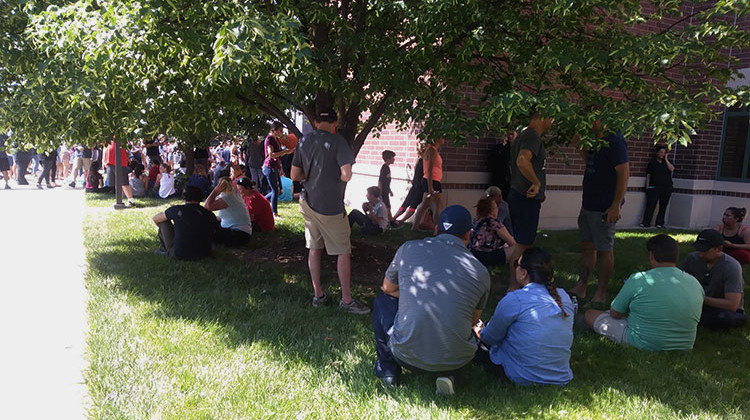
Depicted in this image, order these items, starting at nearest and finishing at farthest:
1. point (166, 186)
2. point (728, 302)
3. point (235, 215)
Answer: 1. point (728, 302)
2. point (235, 215)
3. point (166, 186)

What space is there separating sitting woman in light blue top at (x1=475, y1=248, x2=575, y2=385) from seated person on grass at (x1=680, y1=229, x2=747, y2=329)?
6.59 ft

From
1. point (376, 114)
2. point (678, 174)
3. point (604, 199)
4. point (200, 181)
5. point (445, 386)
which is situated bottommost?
point (445, 386)

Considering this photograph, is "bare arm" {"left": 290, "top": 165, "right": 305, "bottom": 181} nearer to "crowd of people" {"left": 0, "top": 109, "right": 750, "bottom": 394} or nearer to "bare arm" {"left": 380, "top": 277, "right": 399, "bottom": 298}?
"crowd of people" {"left": 0, "top": 109, "right": 750, "bottom": 394}

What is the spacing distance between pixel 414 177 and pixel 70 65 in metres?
6.12

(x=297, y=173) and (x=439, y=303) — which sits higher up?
(x=297, y=173)

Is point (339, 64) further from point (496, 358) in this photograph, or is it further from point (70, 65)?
point (496, 358)

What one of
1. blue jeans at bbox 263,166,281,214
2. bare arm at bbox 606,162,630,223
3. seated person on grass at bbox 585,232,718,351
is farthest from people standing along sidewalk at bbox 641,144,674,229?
seated person on grass at bbox 585,232,718,351

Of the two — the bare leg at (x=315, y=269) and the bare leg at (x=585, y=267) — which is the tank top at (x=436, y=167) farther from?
the bare leg at (x=315, y=269)

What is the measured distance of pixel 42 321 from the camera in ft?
14.7

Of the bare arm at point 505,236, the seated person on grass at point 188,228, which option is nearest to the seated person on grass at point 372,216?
the seated person on grass at point 188,228

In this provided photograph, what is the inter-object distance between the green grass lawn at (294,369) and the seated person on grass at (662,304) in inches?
5.4

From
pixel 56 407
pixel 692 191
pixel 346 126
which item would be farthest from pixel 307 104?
pixel 692 191

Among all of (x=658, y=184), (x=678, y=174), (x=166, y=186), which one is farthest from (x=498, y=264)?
(x=166, y=186)

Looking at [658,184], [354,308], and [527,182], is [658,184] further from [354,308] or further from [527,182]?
[354,308]
